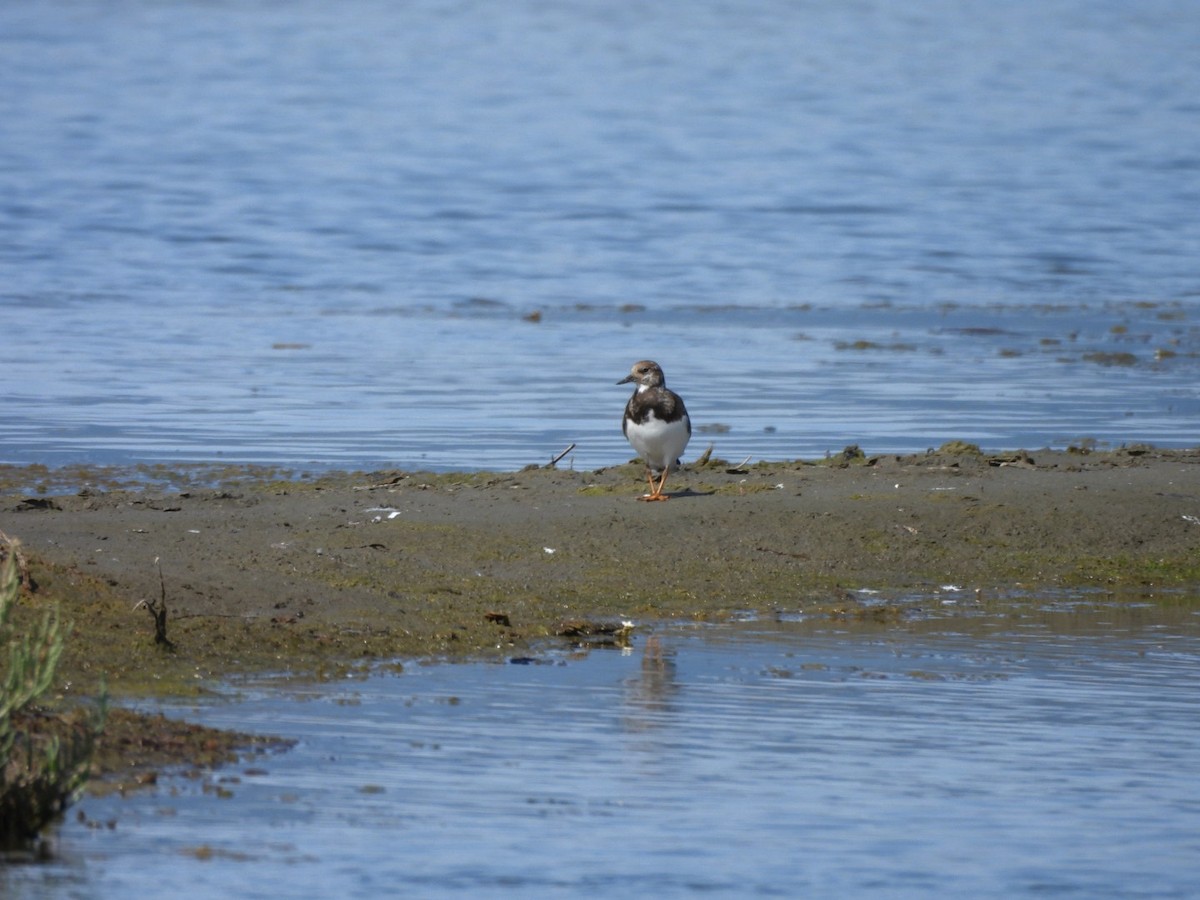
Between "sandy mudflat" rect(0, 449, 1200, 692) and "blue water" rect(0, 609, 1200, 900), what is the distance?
25.1 inches

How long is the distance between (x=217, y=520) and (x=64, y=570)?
236cm

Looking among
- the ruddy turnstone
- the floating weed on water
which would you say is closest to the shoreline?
the ruddy turnstone

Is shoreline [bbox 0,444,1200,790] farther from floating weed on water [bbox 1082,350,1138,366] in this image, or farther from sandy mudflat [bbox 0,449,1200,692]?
floating weed on water [bbox 1082,350,1138,366]

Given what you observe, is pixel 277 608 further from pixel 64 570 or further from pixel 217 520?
pixel 217 520

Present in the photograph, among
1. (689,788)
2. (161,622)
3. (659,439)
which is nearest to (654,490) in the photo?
(659,439)

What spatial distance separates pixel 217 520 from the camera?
10852 mm

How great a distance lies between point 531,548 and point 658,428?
1.67 m

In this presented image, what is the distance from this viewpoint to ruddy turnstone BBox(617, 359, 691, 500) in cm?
1208

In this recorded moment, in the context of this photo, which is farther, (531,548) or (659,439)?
(659,439)

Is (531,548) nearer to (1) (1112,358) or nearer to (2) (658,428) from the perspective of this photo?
(2) (658,428)

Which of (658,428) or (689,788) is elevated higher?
(658,428)

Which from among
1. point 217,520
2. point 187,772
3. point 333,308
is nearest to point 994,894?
point 187,772

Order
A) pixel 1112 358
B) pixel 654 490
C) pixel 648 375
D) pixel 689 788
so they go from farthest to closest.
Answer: pixel 1112 358 < pixel 648 375 < pixel 654 490 < pixel 689 788

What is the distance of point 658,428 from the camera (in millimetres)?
12047
